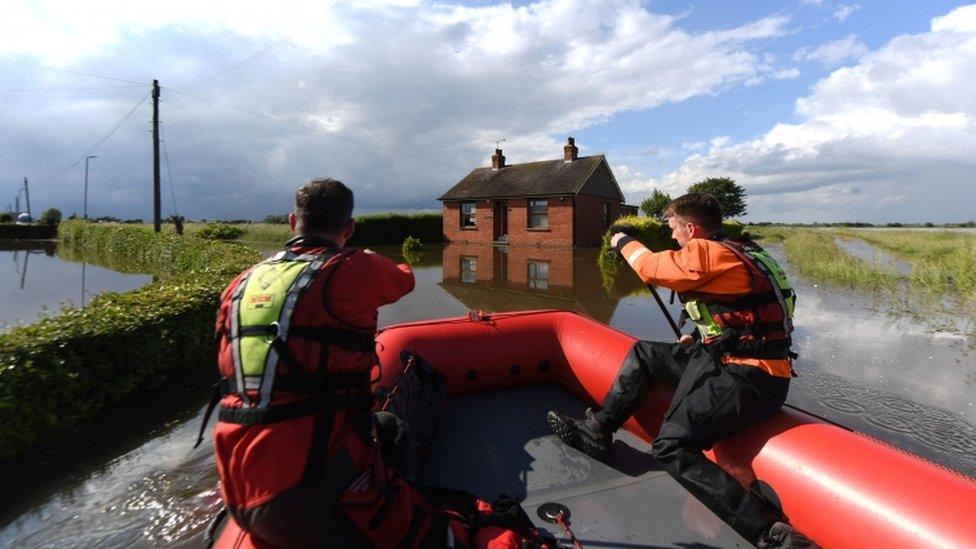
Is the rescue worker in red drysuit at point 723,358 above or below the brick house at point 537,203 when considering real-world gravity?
below

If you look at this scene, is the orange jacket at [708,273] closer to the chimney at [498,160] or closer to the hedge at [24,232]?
the chimney at [498,160]

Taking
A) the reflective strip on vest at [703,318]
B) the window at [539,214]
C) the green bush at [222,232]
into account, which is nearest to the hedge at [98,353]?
the reflective strip on vest at [703,318]

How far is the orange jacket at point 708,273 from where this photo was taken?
2.52m

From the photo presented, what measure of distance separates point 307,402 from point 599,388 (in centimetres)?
290

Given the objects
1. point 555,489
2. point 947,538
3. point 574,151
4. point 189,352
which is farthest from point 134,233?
point 947,538

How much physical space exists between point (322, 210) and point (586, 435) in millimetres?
2489

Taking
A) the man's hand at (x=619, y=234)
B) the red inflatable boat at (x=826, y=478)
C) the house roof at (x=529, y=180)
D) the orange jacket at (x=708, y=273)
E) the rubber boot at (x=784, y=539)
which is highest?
the house roof at (x=529, y=180)

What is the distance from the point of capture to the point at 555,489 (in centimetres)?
317

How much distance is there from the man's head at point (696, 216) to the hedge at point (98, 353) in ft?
15.1

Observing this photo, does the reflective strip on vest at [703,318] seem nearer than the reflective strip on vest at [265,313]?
No

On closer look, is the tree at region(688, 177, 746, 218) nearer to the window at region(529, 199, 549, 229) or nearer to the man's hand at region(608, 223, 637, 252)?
the window at region(529, 199, 549, 229)

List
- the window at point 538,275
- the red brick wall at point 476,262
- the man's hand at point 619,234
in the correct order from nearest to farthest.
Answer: the man's hand at point 619,234 < the window at point 538,275 < the red brick wall at point 476,262

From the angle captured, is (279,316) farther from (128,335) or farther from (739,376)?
(128,335)

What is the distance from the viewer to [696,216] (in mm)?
2848
